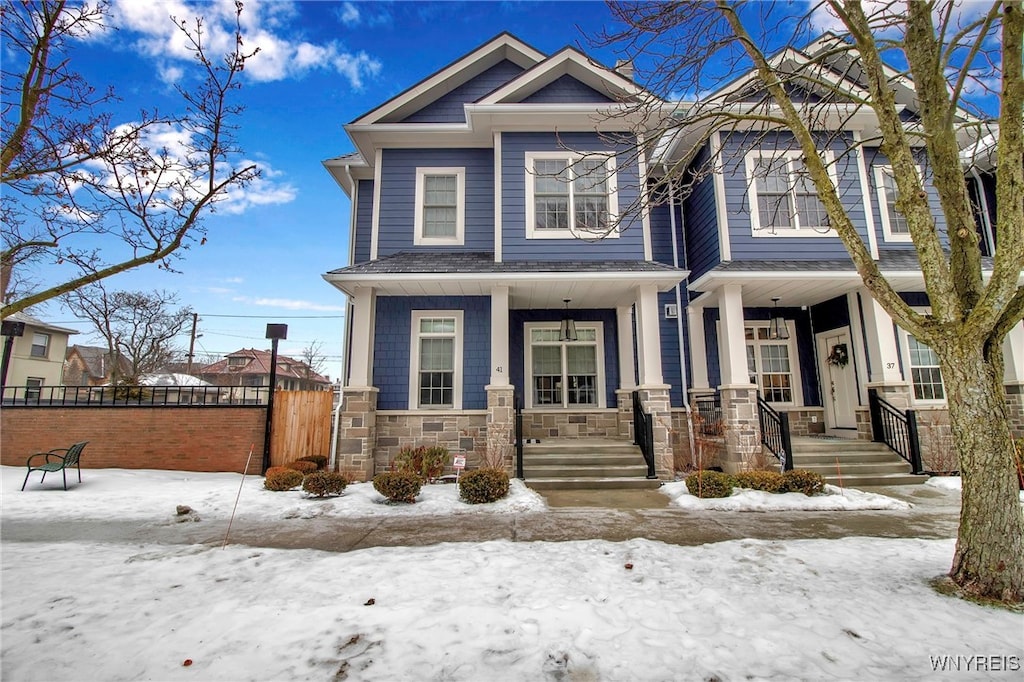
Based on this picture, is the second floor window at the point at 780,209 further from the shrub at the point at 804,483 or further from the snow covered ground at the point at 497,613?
the snow covered ground at the point at 497,613

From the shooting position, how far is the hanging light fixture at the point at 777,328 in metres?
10.2

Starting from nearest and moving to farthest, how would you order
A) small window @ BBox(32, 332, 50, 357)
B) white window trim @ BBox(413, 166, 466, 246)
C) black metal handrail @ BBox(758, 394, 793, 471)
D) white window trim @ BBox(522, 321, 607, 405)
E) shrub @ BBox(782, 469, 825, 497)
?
shrub @ BBox(782, 469, 825, 497) → black metal handrail @ BBox(758, 394, 793, 471) → white window trim @ BBox(413, 166, 466, 246) → white window trim @ BBox(522, 321, 607, 405) → small window @ BBox(32, 332, 50, 357)

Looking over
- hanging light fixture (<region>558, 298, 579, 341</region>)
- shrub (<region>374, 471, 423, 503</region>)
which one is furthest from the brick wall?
hanging light fixture (<region>558, 298, 579, 341</region>)

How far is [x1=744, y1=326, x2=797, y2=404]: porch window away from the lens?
412 inches

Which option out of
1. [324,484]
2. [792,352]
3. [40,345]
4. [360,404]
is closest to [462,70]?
[360,404]

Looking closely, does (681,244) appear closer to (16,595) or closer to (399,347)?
(399,347)

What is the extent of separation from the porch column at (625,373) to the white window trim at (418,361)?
11.4ft

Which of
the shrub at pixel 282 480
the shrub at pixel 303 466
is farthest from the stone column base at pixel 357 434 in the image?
the shrub at pixel 282 480

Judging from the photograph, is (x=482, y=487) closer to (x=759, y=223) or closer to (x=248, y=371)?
(x=759, y=223)

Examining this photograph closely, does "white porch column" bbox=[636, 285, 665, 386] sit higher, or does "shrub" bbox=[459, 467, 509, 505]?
"white porch column" bbox=[636, 285, 665, 386]

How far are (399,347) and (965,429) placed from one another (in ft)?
27.2

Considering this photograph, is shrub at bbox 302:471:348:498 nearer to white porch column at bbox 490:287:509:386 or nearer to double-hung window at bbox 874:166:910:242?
white porch column at bbox 490:287:509:386

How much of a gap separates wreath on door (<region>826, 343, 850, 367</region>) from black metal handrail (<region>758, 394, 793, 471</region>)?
2568 millimetres

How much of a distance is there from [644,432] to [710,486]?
1.86 meters
